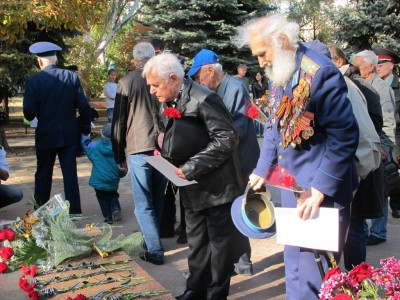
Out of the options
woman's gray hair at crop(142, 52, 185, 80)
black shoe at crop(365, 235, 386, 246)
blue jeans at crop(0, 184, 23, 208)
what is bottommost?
black shoe at crop(365, 235, 386, 246)

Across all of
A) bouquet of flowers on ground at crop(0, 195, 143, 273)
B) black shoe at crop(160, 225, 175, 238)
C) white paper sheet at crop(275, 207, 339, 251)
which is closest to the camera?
white paper sheet at crop(275, 207, 339, 251)

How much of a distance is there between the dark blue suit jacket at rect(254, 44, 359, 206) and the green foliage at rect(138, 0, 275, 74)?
1392 cm

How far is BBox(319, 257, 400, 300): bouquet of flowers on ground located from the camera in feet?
7.94

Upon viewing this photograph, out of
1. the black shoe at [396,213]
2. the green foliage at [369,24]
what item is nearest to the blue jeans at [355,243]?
the black shoe at [396,213]

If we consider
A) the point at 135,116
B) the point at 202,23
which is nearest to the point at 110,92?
the point at 202,23

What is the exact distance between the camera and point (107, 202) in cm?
634

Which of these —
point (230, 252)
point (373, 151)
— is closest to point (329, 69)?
point (373, 151)

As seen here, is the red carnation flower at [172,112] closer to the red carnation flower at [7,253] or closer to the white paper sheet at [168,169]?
the white paper sheet at [168,169]

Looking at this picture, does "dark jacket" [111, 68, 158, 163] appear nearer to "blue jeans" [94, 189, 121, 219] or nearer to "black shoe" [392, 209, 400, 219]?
"blue jeans" [94, 189, 121, 219]

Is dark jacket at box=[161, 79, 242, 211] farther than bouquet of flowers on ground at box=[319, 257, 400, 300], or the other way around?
dark jacket at box=[161, 79, 242, 211]

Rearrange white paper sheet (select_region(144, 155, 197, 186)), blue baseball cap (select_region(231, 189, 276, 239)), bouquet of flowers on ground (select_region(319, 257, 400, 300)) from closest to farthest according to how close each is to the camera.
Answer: bouquet of flowers on ground (select_region(319, 257, 400, 300))
blue baseball cap (select_region(231, 189, 276, 239))
white paper sheet (select_region(144, 155, 197, 186))

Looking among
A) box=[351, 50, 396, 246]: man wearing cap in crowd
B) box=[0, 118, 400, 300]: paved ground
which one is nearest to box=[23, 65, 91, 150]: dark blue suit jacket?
box=[0, 118, 400, 300]: paved ground

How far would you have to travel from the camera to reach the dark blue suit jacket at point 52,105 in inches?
239

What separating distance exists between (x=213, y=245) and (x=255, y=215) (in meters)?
0.71
